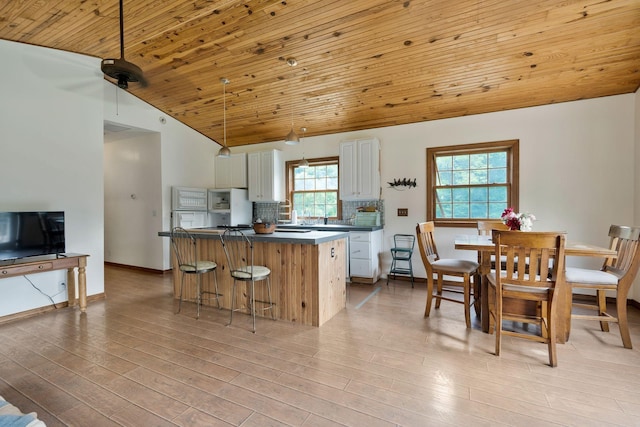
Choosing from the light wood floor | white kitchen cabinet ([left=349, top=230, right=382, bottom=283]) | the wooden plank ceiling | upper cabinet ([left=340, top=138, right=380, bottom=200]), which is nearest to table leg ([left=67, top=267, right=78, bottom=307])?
the light wood floor

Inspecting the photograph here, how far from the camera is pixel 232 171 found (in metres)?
6.16

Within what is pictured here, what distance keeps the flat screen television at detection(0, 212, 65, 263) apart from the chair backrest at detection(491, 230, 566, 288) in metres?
4.59

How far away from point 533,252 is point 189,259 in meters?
3.65

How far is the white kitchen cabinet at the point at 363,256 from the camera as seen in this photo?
4590 mm

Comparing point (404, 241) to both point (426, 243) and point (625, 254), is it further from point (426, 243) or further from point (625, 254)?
point (625, 254)

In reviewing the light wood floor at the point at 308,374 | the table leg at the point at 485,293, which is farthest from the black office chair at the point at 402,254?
the table leg at the point at 485,293

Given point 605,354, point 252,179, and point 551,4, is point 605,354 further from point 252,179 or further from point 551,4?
point 252,179

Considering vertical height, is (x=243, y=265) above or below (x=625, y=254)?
below

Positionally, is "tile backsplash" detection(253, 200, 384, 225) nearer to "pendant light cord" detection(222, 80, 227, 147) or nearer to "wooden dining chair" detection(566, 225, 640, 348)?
"pendant light cord" detection(222, 80, 227, 147)

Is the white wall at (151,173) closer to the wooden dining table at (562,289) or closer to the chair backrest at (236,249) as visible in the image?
the chair backrest at (236,249)

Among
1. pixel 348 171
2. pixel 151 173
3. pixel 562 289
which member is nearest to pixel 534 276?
pixel 562 289

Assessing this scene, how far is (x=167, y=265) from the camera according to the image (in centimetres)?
544

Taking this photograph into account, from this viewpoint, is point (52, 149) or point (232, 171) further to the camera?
point (232, 171)

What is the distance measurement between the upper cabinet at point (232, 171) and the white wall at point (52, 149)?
7.91 feet
